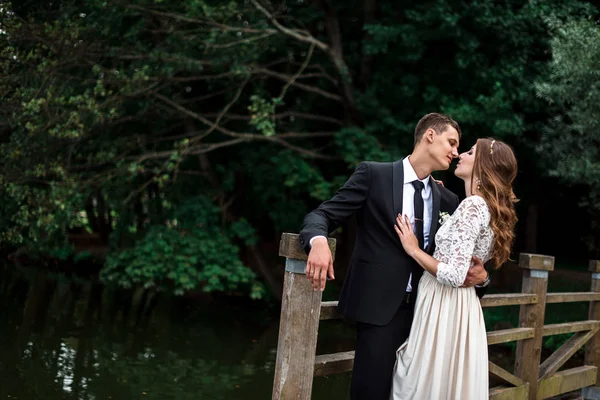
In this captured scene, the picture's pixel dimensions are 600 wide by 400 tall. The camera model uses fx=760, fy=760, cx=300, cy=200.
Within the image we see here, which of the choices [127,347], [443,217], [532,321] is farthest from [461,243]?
[127,347]

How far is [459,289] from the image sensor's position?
3.93 m

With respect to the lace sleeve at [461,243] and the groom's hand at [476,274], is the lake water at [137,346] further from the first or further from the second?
the lace sleeve at [461,243]

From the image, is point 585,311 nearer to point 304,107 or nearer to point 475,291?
point 304,107

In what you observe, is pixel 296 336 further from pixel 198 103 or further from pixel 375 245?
pixel 198 103

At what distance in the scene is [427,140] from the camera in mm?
3896

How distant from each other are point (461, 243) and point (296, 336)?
93cm

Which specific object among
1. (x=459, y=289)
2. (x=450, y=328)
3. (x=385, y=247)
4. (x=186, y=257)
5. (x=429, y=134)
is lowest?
(x=186, y=257)

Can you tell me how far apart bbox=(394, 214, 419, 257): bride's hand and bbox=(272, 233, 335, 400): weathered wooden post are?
483mm

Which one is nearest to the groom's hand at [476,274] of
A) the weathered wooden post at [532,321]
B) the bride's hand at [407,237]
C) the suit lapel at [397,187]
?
the bride's hand at [407,237]

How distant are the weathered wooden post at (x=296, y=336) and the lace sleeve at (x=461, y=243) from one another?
0.64 metres

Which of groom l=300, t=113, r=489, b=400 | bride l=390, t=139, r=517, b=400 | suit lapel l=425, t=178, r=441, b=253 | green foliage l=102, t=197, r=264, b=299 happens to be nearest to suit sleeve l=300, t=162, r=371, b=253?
groom l=300, t=113, r=489, b=400

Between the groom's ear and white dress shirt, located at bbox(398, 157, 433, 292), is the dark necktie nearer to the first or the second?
white dress shirt, located at bbox(398, 157, 433, 292)

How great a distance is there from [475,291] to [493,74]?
10524 mm

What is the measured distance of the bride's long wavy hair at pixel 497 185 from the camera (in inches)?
151
